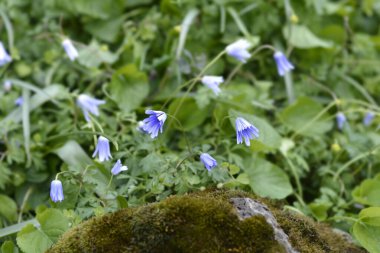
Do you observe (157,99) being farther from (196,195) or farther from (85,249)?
(85,249)

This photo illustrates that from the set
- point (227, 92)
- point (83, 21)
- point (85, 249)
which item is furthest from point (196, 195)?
point (83, 21)

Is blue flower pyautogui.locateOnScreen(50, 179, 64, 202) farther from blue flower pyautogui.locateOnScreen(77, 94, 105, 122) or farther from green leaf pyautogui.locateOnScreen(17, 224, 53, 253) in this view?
blue flower pyautogui.locateOnScreen(77, 94, 105, 122)

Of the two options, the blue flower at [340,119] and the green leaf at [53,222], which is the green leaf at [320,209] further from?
the green leaf at [53,222]

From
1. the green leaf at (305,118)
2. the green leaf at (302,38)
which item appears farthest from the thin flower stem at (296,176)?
the green leaf at (302,38)

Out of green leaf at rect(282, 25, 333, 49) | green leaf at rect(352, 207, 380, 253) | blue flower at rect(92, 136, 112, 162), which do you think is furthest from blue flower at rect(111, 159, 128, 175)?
green leaf at rect(282, 25, 333, 49)

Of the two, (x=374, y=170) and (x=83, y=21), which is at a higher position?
(x=83, y=21)

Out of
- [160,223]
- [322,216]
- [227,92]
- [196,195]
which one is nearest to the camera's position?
[160,223]
